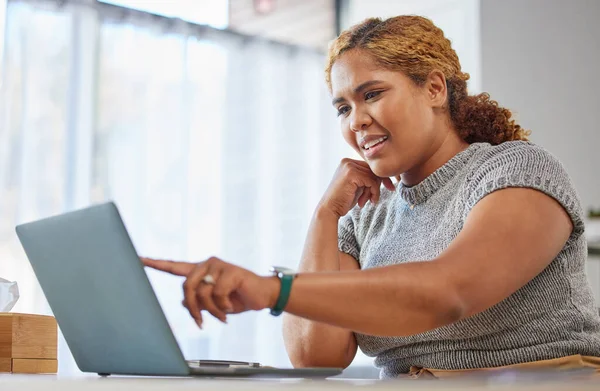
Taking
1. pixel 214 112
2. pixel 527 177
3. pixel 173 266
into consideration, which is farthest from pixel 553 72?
pixel 173 266

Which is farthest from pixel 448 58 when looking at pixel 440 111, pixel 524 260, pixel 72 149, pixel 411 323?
pixel 72 149

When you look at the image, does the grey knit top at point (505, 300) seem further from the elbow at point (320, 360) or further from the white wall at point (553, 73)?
the white wall at point (553, 73)

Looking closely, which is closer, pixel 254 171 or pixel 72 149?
pixel 72 149

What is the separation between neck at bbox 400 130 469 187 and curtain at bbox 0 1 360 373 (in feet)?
5.93

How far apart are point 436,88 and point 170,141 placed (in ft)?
6.42

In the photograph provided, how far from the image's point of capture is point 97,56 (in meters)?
3.25

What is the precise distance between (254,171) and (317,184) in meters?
0.35

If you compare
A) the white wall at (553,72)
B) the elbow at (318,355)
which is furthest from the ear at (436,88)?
the white wall at (553,72)

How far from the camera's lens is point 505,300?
1.36 meters

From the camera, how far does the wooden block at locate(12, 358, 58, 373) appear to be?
1215 millimetres

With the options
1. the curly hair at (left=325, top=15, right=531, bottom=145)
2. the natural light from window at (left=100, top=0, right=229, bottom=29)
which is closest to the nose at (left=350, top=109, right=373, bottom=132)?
the curly hair at (left=325, top=15, right=531, bottom=145)

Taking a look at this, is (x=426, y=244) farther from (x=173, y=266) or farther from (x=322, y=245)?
(x=173, y=266)

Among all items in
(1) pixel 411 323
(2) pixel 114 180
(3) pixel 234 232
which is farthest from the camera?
(3) pixel 234 232

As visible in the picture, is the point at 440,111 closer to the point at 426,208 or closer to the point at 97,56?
the point at 426,208
